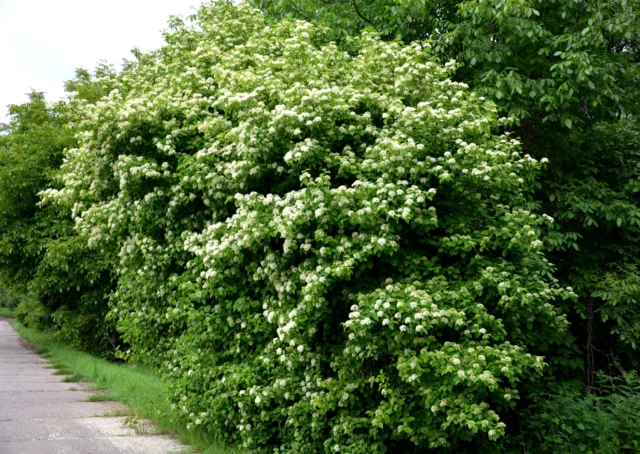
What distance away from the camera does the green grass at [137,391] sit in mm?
7805

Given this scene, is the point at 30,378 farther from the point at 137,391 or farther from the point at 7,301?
the point at 7,301

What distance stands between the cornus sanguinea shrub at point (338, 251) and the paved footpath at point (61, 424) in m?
0.77

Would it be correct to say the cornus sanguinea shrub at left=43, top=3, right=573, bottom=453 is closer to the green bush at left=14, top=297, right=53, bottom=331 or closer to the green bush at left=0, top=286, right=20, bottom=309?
the green bush at left=14, top=297, right=53, bottom=331

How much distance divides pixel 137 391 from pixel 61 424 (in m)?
2.20

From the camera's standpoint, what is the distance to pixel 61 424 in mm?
8578

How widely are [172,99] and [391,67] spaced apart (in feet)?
10.6

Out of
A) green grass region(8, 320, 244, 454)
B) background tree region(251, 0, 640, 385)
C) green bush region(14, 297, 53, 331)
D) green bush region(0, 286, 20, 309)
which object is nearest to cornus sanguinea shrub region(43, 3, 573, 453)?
green grass region(8, 320, 244, 454)

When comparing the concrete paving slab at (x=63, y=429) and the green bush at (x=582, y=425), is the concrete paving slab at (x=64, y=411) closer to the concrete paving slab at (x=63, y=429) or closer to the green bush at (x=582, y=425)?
the concrete paving slab at (x=63, y=429)

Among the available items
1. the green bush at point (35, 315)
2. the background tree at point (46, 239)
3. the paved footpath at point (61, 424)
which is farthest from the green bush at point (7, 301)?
the paved footpath at point (61, 424)

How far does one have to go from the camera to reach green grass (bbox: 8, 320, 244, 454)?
7.80m

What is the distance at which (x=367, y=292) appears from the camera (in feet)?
21.9

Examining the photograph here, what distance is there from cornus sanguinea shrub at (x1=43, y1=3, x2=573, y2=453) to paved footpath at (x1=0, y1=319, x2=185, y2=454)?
0.77m

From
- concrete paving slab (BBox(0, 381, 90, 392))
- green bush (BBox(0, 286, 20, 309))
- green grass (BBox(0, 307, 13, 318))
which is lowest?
concrete paving slab (BBox(0, 381, 90, 392))

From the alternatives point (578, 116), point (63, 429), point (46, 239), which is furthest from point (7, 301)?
point (578, 116)
